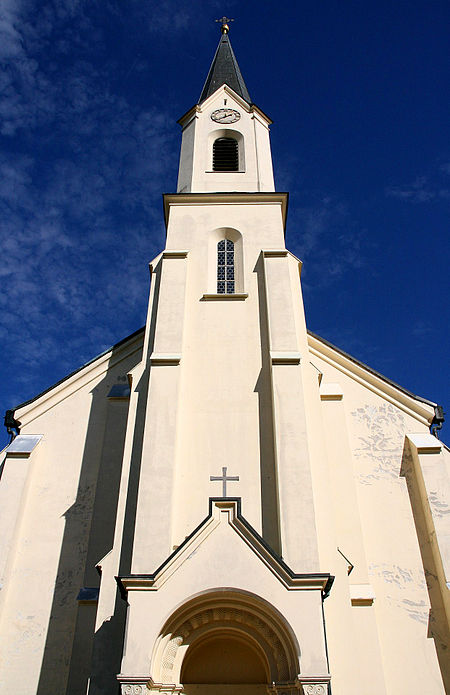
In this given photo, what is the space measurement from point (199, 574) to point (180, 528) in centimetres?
167

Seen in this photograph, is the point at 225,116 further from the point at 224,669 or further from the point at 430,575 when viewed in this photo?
the point at 224,669

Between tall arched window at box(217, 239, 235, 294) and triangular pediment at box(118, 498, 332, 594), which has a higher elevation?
tall arched window at box(217, 239, 235, 294)

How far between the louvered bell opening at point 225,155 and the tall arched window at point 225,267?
4.42 m

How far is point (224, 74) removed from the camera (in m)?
26.8

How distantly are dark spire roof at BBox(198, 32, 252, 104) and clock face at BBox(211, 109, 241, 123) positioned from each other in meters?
1.25

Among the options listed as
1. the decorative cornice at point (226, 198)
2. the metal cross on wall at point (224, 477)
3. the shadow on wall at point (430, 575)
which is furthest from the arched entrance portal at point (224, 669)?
the decorative cornice at point (226, 198)

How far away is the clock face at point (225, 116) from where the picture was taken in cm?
2248

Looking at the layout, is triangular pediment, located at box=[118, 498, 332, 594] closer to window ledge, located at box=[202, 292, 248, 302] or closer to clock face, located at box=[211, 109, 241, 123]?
window ledge, located at box=[202, 292, 248, 302]

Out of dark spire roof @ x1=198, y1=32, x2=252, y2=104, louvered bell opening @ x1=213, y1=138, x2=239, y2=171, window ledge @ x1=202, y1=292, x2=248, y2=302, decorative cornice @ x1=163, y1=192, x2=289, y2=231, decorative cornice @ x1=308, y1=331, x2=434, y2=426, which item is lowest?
decorative cornice @ x1=308, y1=331, x2=434, y2=426

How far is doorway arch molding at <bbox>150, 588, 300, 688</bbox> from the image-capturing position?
10156 mm

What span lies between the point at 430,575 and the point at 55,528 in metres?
9.00

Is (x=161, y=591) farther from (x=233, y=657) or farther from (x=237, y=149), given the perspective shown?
(x=237, y=149)


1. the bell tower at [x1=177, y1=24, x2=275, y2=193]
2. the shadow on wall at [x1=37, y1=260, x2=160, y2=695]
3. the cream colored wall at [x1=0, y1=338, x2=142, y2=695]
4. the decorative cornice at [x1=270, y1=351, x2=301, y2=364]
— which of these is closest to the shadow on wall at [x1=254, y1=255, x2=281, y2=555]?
the decorative cornice at [x1=270, y1=351, x2=301, y2=364]

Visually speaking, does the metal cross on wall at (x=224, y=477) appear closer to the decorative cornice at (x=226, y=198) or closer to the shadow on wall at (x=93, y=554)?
the shadow on wall at (x=93, y=554)
